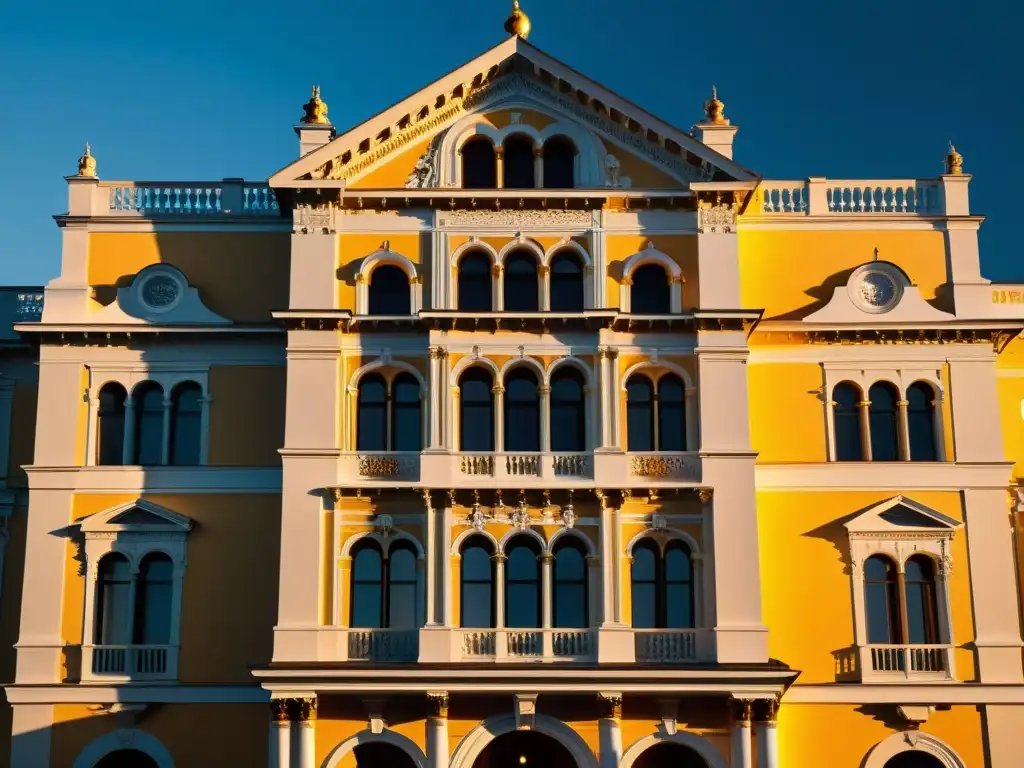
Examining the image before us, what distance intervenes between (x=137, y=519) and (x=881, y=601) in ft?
55.2

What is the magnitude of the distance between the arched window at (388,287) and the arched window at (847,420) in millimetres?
10249

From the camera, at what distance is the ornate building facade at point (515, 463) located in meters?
32.5

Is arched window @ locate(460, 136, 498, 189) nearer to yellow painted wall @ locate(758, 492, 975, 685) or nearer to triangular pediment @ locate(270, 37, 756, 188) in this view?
triangular pediment @ locate(270, 37, 756, 188)

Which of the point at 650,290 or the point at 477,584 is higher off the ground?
the point at 650,290

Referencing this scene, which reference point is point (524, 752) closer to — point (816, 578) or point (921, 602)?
point (816, 578)

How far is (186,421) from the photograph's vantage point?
35438mm

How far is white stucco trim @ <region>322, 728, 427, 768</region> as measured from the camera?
3212 cm

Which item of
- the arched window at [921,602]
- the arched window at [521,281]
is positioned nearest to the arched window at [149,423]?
the arched window at [521,281]

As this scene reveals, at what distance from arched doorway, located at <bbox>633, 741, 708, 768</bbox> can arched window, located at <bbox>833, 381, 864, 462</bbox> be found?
776cm

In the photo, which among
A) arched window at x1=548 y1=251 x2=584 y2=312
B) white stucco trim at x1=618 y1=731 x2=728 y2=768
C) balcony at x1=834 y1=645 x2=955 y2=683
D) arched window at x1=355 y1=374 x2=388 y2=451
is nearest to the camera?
white stucco trim at x1=618 y1=731 x2=728 y2=768

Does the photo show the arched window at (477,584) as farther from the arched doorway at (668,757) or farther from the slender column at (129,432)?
the slender column at (129,432)

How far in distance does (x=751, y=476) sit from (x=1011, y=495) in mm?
7495

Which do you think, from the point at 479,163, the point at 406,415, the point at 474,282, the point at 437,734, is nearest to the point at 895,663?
the point at 437,734

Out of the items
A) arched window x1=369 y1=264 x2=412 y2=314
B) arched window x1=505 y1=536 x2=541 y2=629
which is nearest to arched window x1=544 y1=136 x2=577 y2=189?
arched window x1=369 y1=264 x2=412 y2=314
